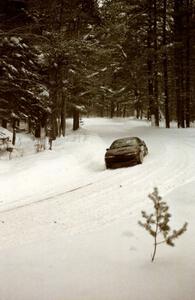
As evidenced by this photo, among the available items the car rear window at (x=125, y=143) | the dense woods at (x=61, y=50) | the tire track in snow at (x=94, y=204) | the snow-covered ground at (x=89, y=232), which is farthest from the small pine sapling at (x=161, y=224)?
the car rear window at (x=125, y=143)

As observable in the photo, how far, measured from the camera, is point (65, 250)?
25.5 ft

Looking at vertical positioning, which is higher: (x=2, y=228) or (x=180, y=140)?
(x=180, y=140)

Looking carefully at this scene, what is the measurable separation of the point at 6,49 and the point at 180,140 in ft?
43.6

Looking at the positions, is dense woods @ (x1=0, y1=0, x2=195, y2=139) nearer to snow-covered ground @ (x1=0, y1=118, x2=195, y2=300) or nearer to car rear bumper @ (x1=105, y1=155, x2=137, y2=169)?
snow-covered ground @ (x1=0, y1=118, x2=195, y2=300)

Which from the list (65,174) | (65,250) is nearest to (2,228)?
(65,250)

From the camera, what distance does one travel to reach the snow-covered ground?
6055mm

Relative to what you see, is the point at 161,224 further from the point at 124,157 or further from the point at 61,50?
the point at 61,50

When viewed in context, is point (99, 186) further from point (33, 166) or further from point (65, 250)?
point (65, 250)

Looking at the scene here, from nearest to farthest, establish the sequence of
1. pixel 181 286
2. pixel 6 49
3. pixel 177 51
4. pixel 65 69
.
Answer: pixel 181 286 → pixel 6 49 → pixel 65 69 → pixel 177 51

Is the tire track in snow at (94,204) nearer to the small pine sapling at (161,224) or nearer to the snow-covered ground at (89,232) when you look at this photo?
the snow-covered ground at (89,232)

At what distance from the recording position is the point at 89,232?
891cm

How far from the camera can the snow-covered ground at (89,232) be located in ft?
19.9

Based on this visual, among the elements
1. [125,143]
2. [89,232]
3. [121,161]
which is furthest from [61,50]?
[89,232]

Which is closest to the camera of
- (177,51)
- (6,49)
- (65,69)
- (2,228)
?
(2,228)
